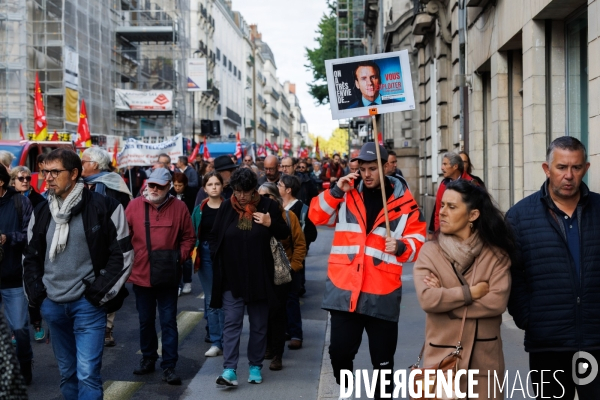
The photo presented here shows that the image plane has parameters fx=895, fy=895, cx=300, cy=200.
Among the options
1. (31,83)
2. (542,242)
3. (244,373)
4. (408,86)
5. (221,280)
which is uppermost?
(31,83)

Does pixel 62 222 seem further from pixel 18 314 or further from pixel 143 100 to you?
pixel 143 100

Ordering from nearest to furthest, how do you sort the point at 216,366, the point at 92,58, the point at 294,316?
the point at 216,366 → the point at 294,316 → the point at 92,58

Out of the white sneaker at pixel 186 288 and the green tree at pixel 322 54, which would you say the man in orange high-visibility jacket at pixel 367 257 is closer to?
the white sneaker at pixel 186 288

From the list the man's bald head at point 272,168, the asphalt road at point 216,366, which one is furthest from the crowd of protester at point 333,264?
the man's bald head at point 272,168

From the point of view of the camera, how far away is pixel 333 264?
5.78 meters

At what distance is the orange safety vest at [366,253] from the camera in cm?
562

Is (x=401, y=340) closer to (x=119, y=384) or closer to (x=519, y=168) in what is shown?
(x=119, y=384)

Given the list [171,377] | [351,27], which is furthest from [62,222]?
[351,27]

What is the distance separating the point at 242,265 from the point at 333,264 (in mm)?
1635

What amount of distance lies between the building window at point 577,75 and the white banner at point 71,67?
24.9 metres

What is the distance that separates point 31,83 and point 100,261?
87.5ft

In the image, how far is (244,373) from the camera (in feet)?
26.0

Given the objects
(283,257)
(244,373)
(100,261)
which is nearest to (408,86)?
(283,257)

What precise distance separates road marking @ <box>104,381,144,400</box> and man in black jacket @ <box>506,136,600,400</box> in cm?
363
